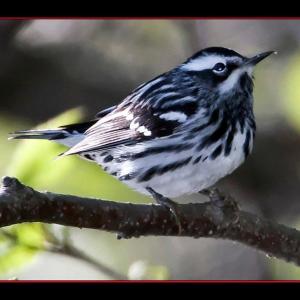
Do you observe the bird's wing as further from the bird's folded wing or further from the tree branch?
the tree branch

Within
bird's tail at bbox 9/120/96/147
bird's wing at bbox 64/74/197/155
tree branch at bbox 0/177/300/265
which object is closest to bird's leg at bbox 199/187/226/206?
tree branch at bbox 0/177/300/265

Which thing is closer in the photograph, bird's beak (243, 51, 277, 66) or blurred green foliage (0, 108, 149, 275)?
blurred green foliage (0, 108, 149, 275)

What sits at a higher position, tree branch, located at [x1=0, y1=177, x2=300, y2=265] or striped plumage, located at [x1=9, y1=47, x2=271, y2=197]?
striped plumage, located at [x1=9, y1=47, x2=271, y2=197]

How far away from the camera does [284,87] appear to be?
1457mm

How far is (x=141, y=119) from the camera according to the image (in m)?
1.56

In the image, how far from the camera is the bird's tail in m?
1.36

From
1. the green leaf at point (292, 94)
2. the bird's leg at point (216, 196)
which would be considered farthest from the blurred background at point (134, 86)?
the bird's leg at point (216, 196)

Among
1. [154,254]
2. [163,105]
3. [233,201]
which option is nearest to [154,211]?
[233,201]

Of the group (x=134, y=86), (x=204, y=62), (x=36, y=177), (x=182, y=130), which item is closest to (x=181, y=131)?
(x=182, y=130)

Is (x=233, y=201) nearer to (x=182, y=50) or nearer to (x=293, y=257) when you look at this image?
(x=293, y=257)

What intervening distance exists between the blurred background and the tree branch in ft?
0.24

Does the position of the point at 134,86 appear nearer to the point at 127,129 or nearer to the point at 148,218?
the point at 127,129

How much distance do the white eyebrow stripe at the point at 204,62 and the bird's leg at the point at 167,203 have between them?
217mm
